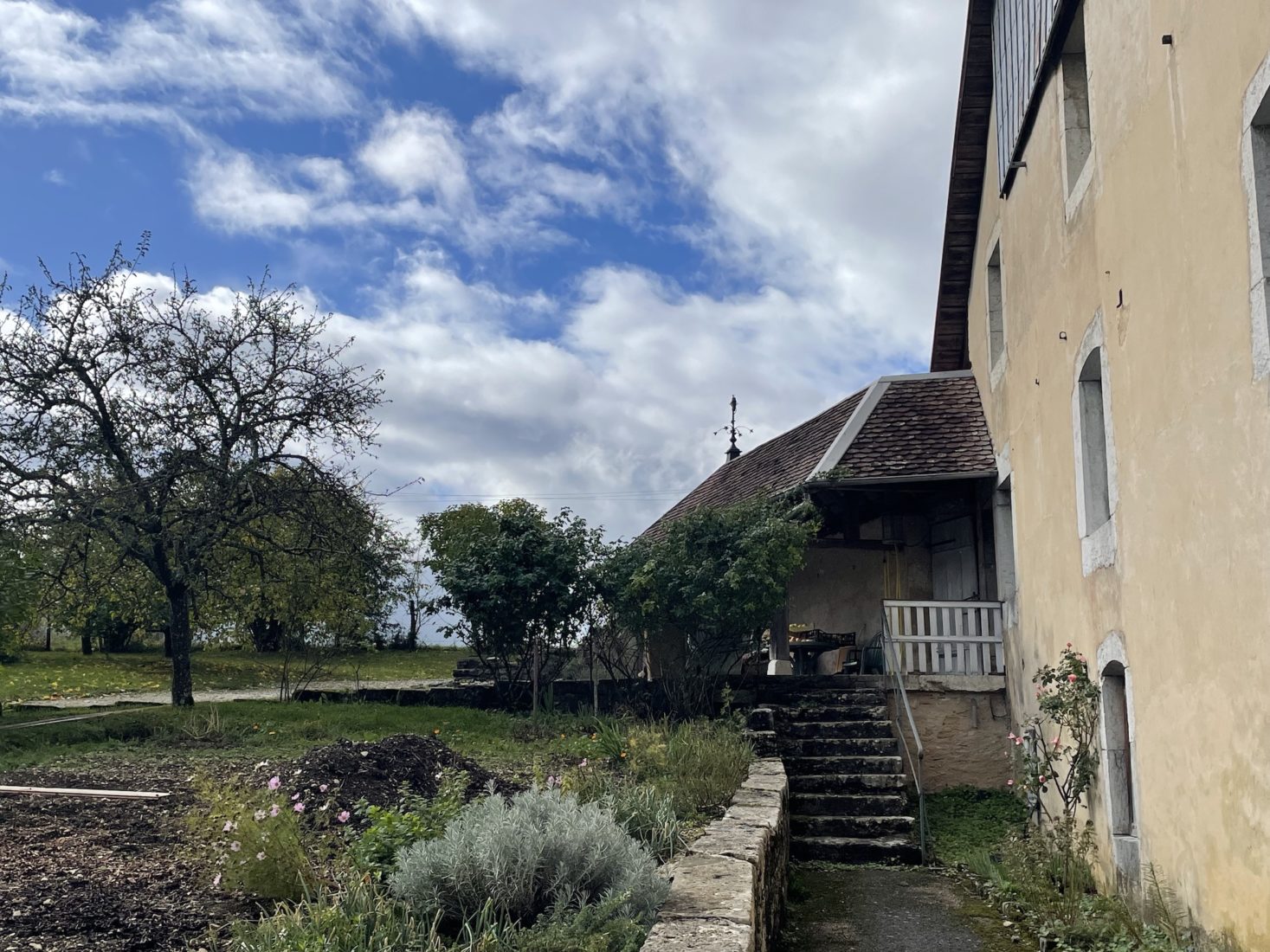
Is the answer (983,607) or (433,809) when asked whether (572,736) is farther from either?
(433,809)

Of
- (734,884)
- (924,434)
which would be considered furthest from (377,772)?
(924,434)

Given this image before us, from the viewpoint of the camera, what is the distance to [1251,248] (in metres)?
4.62

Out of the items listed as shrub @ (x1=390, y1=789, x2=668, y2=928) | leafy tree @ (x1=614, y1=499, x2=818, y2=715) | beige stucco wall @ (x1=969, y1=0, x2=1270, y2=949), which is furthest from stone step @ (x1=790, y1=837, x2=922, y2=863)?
shrub @ (x1=390, y1=789, x2=668, y2=928)

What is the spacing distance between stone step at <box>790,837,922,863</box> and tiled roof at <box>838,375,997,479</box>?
14.9 ft

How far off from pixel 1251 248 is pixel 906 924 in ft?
16.1

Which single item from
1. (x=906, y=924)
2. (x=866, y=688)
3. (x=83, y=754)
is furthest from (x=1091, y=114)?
(x=83, y=754)

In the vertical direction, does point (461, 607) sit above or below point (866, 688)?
above

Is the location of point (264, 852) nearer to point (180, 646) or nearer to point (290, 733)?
point (290, 733)

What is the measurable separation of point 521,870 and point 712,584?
7.84 meters

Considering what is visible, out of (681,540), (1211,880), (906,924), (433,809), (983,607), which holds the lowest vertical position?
(906,924)

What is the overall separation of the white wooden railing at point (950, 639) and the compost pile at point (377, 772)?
5.35m

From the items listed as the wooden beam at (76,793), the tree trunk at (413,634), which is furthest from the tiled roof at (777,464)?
the tree trunk at (413,634)

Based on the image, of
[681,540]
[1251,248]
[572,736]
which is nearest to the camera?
[1251,248]

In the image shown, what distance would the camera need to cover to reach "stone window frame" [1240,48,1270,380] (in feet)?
14.8
